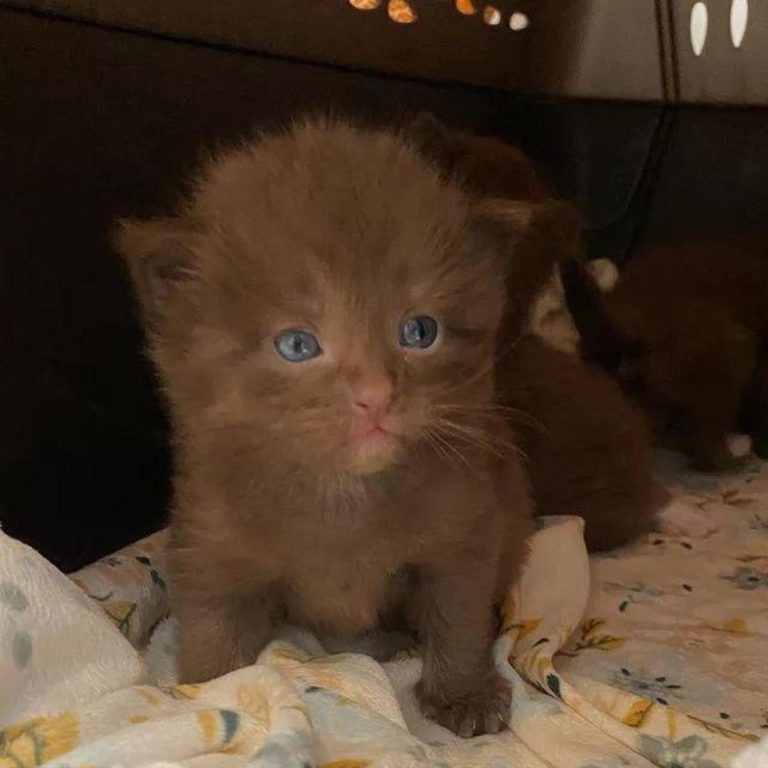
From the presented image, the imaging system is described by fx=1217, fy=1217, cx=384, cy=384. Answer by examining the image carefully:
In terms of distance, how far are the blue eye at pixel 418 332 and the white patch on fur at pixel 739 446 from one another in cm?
94

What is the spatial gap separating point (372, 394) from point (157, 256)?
0.21 m

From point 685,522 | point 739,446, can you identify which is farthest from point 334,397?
point 739,446

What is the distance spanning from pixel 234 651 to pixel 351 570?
0.47 ft

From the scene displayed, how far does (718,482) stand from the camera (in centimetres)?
172

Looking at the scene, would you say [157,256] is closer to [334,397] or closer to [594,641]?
[334,397]

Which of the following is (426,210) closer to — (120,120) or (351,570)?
(351,570)

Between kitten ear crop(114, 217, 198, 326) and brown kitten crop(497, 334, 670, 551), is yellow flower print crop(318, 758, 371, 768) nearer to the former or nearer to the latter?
kitten ear crop(114, 217, 198, 326)

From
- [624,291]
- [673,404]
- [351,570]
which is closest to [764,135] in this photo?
[624,291]

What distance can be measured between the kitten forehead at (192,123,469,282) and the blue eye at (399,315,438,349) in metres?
0.04

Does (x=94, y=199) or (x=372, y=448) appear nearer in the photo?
(x=372, y=448)

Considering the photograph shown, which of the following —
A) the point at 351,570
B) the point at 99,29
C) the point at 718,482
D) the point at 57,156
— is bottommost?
the point at 718,482

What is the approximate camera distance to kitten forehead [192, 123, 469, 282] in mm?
881

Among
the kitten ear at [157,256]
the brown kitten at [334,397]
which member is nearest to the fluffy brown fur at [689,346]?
the brown kitten at [334,397]

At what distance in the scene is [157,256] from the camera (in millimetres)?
938
